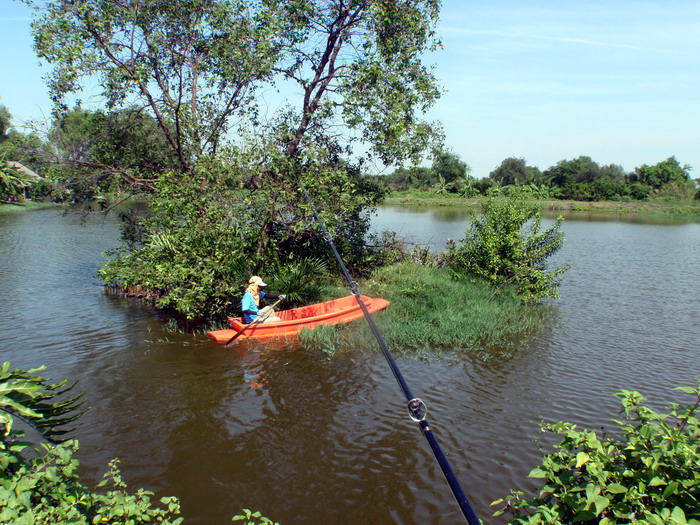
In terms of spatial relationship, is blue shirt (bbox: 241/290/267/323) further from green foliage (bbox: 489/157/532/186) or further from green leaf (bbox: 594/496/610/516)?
green foliage (bbox: 489/157/532/186)

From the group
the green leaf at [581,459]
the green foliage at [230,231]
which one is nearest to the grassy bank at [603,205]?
the green foliage at [230,231]

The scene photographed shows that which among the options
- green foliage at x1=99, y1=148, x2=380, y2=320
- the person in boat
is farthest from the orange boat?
green foliage at x1=99, y1=148, x2=380, y2=320

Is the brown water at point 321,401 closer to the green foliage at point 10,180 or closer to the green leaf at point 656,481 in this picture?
the green leaf at point 656,481

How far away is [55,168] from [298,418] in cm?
966

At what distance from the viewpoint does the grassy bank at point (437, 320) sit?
10867 mm

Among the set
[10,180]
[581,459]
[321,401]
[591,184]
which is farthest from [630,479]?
[591,184]

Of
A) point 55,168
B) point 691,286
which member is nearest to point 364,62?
point 55,168

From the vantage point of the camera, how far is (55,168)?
1312 cm

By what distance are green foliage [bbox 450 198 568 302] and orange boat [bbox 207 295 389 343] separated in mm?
3358

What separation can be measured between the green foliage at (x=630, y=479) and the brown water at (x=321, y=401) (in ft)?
8.31

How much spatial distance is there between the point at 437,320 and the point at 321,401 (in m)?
4.28

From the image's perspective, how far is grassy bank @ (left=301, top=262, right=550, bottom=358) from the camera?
1087 cm

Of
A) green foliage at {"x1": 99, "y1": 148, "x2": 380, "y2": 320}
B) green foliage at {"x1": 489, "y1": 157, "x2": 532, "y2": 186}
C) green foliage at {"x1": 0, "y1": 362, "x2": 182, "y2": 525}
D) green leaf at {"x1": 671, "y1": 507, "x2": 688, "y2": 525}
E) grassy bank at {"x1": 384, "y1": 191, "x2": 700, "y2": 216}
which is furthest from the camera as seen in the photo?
green foliage at {"x1": 489, "y1": 157, "x2": 532, "y2": 186}

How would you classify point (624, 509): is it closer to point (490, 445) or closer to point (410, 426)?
point (490, 445)
